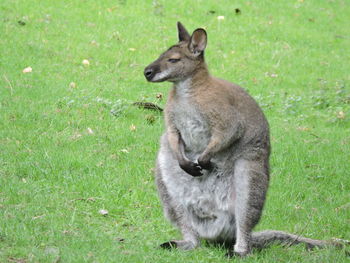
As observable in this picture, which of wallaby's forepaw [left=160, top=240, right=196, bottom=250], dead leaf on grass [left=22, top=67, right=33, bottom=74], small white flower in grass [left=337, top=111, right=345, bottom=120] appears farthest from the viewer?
small white flower in grass [left=337, top=111, right=345, bottom=120]

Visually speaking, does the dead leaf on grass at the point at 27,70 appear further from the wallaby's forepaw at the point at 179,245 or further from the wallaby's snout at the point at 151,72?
the wallaby's forepaw at the point at 179,245

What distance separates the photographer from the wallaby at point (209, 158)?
5031 mm

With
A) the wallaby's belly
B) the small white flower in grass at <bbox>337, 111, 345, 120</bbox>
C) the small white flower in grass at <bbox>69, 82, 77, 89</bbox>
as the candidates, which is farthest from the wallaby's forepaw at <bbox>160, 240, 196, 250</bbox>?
the small white flower in grass at <bbox>337, 111, 345, 120</bbox>

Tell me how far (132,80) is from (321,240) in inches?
205

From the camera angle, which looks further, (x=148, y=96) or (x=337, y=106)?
A: (x=337, y=106)

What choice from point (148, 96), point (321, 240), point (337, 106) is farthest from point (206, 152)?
point (337, 106)

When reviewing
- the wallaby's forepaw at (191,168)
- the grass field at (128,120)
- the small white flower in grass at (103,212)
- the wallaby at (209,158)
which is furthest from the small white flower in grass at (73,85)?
the wallaby's forepaw at (191,168)

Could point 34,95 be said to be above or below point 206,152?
below

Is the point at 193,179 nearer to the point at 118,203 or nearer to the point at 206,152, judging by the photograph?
the point at 206,152

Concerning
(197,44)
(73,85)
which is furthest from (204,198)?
(73,85)

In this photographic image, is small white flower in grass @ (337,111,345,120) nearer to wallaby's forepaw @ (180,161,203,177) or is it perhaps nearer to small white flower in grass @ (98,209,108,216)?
small white flower in grass @ (98,209,108,216)

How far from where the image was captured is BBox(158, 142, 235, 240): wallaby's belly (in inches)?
203

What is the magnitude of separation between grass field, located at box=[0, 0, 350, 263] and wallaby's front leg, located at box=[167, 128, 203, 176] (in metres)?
0.61

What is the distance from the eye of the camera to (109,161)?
6.87m
